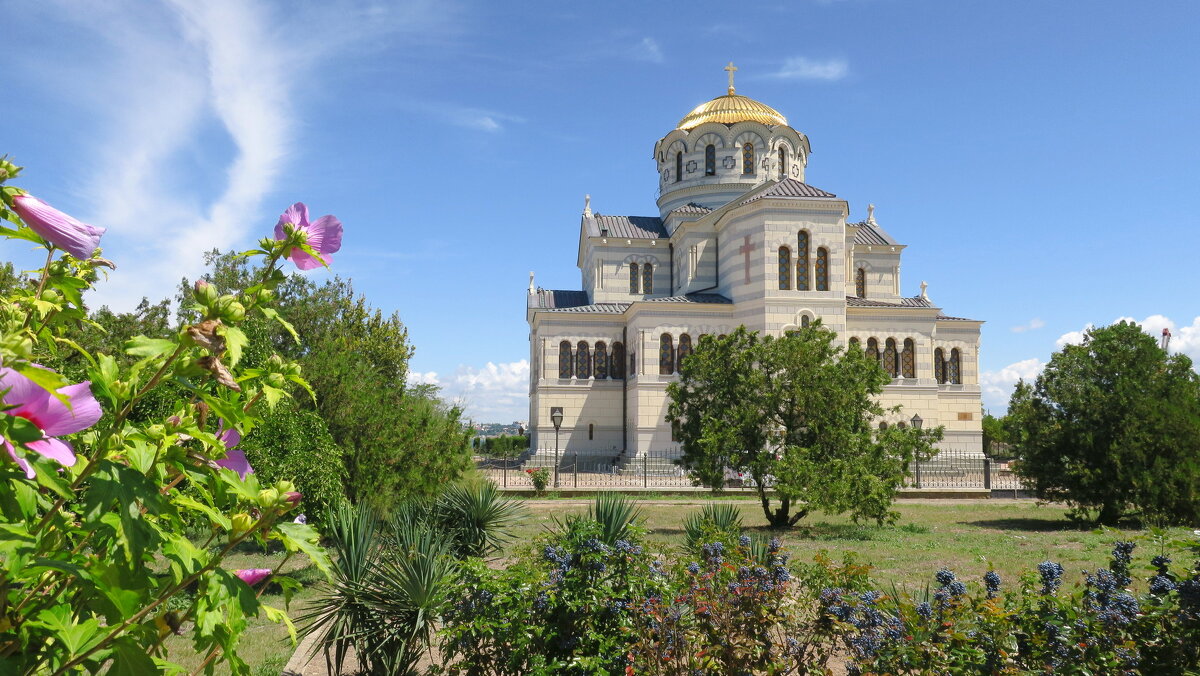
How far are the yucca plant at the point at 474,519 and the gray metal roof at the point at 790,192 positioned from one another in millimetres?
23187

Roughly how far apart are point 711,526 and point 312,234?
5.17 m

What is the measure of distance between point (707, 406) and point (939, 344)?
22.1 metres

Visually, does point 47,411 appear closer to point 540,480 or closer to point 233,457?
point 233,457

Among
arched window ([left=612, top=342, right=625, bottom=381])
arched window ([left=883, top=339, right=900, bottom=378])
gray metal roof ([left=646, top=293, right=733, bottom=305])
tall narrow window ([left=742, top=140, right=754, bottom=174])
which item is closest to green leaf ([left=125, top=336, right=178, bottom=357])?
gray metal roof ([left=646, top=293, right=733, bottom=305])

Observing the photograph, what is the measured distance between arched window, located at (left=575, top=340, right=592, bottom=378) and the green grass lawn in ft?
37.8

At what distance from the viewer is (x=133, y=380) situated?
6.10 ft

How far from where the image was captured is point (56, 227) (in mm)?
1787

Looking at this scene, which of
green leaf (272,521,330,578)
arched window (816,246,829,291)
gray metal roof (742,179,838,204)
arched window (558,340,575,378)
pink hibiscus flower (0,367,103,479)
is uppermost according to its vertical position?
gray metal roof (742,179,838,204)

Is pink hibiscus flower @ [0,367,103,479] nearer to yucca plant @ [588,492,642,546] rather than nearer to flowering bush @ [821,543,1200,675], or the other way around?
flowering bush @ [821,543,1200,675]

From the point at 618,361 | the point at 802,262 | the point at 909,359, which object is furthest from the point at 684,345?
the point at 909,359

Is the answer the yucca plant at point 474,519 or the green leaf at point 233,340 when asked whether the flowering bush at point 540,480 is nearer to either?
the yucca plant at point 474,519

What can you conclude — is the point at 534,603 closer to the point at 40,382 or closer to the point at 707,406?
the point at 40,382

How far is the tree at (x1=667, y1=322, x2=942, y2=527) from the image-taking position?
1567cm

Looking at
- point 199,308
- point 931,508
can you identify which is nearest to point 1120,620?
point 199,308
